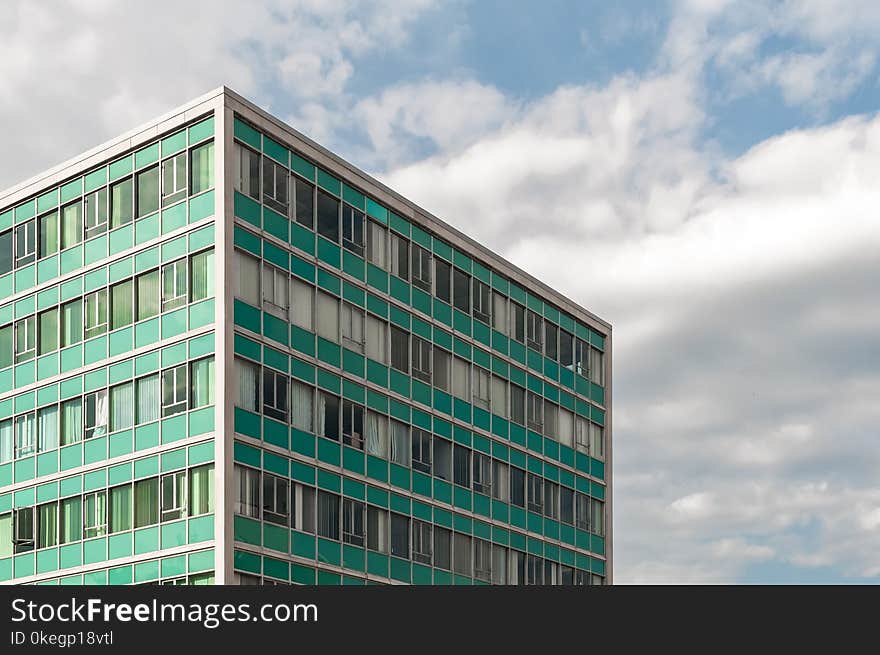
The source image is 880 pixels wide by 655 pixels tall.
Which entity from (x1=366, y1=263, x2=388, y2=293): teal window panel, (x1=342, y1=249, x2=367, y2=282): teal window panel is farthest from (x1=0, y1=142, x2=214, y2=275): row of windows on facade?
(x1=366, y1=263, x2=388, y2=293): teal window panel

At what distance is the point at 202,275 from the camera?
182 ft

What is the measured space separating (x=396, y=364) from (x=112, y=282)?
477 inches

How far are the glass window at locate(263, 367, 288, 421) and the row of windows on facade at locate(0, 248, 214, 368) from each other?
375cm

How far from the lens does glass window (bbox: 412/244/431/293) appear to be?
65.9 metres

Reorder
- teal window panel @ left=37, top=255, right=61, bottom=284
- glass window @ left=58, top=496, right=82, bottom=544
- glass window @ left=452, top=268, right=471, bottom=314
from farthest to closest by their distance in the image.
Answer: glass window @ left=452, top=268, right=471, bottom=314
teal window panel @ left=37, top=255, right=61, bottom=284
glass window @ left=58, top=496, right=82, bottom=544

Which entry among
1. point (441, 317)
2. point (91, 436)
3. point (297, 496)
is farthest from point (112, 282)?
point (441, 317)

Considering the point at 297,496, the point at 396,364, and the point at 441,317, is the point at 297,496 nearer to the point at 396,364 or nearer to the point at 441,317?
the point at 396,364

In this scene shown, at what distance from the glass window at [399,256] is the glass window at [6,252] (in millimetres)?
15341

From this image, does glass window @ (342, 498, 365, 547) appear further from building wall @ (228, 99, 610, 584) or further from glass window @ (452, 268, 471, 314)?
glass window @ (452, 268, 471, 314)

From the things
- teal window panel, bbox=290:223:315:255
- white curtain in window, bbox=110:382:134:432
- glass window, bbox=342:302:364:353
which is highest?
teal window panel, bbox=290:223:315:255

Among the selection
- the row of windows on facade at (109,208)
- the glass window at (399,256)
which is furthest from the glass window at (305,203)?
the glass window at (399,256)

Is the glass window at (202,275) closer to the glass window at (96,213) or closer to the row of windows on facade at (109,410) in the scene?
the row of windows on facade at (109,410)

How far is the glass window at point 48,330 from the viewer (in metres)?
60.6

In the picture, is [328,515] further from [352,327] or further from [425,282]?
[425,282]
